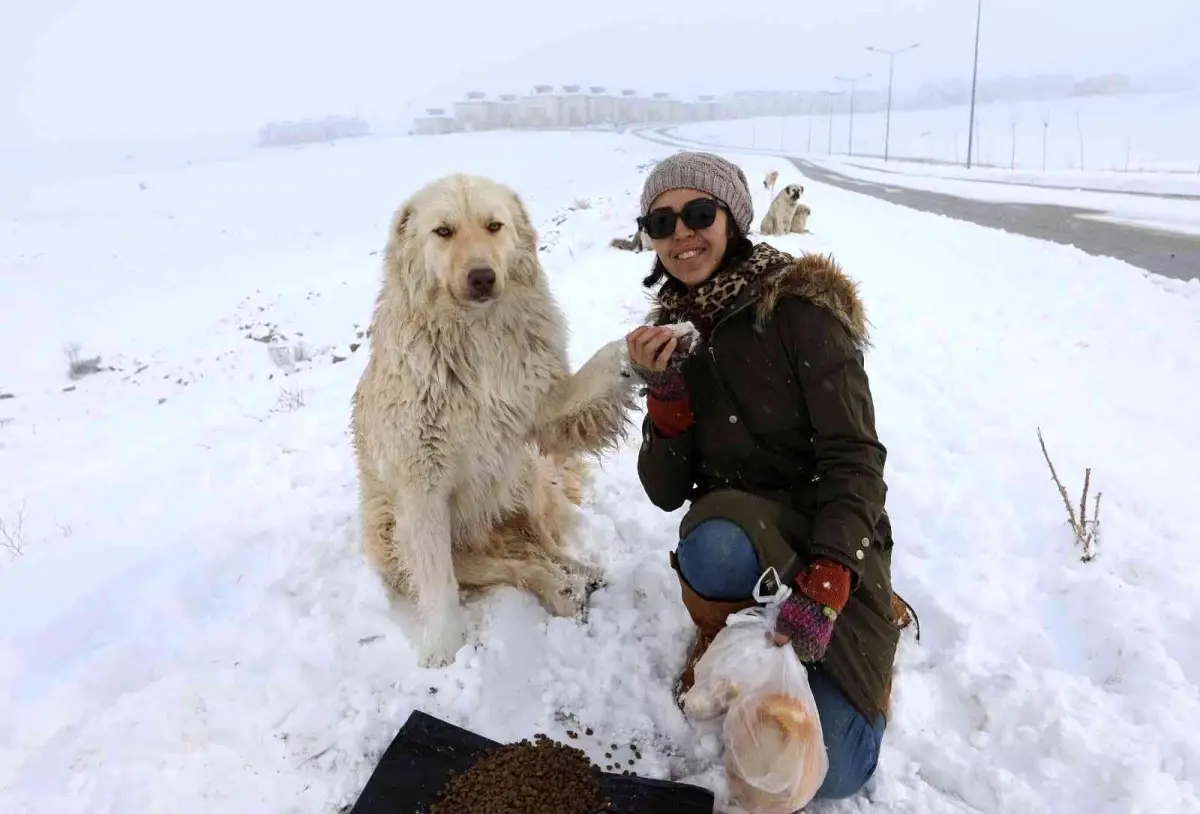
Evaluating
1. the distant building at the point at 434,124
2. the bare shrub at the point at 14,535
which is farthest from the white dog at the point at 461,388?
the distant building at the point at 434,124

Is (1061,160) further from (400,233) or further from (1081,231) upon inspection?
(400,233)

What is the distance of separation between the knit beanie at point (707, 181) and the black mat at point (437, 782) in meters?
1.80

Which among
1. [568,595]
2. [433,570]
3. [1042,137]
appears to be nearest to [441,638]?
[433,570]

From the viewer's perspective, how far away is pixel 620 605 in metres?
2.96

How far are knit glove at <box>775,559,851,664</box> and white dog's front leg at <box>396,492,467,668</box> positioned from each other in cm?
145

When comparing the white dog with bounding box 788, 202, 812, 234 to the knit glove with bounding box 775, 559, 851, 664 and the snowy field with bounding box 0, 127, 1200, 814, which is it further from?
the knit glove with bounding box 775, 559, 851, 664

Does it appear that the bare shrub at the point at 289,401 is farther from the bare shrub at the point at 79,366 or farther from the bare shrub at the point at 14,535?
the bare shrub at the point at 79,366

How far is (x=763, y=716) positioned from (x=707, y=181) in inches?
62.4

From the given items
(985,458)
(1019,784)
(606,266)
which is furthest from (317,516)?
(606,266)

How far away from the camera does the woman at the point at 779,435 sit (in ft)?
6.54

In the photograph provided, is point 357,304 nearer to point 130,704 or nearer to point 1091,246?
point 130,704

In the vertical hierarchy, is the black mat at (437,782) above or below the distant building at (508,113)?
below

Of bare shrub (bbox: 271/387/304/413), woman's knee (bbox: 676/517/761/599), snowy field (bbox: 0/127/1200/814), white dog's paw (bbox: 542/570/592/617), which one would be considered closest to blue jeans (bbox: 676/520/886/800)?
woman's knee (bbox: 676/517/761/599)

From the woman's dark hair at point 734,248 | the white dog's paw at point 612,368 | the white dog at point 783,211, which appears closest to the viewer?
the woman's dark hair at point 734,248
